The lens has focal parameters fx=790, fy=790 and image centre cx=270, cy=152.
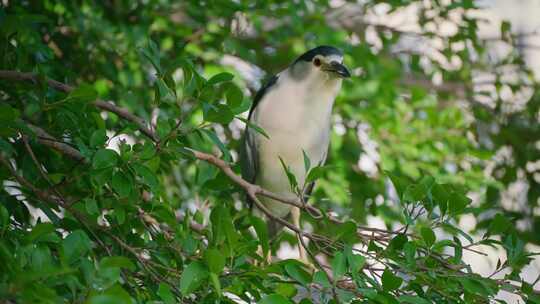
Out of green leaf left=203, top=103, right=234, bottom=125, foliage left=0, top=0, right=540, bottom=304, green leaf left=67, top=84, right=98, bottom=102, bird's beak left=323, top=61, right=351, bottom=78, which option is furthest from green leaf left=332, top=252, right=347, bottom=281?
bird's beak left=323, top=61, right=351, bottom=78

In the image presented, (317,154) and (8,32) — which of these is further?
(317,154)

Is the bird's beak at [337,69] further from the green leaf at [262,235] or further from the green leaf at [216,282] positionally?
the green leaf at [216,282]

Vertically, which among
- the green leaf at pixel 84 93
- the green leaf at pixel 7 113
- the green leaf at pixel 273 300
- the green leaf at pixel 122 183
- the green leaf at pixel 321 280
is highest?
the green leaf at pixel 7 113

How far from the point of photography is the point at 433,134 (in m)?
3.50

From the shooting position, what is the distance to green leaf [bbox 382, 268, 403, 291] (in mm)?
1478

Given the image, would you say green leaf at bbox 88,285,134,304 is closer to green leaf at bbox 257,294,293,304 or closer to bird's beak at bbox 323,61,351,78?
green leaf at bbox 257,294,293,304

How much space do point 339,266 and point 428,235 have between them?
242 millimetres

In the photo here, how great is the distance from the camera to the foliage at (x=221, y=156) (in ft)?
4.83

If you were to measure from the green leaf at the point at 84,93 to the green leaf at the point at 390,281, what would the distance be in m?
0.66

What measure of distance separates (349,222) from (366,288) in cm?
19

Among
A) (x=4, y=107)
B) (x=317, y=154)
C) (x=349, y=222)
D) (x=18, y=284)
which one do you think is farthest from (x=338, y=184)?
(x=18, y=284)

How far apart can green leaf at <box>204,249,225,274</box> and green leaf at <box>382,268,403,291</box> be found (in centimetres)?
32

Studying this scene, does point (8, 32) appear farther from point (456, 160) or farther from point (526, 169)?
point (526, 169)

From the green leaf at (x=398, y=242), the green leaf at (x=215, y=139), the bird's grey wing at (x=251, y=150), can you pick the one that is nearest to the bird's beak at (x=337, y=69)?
the bird's grey wing at (x=251, y=150)
